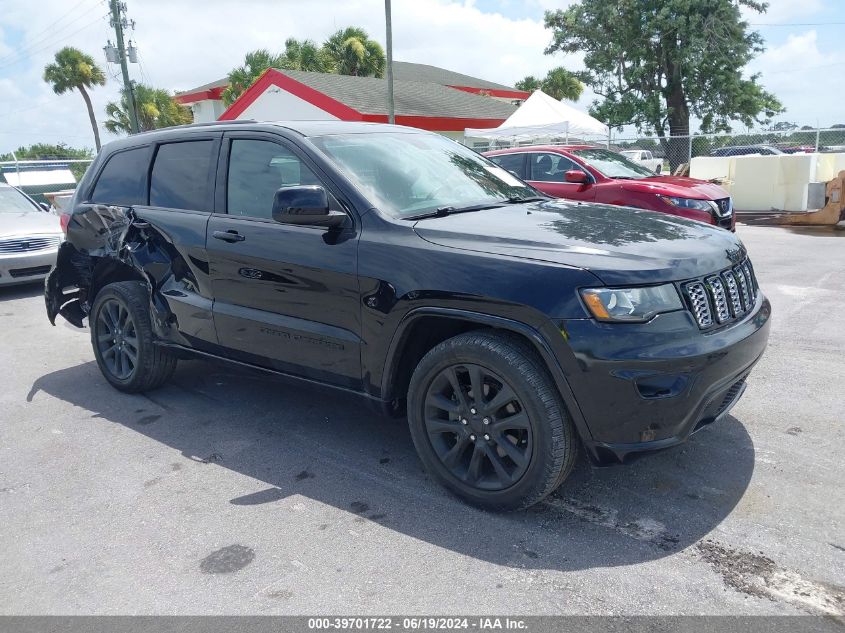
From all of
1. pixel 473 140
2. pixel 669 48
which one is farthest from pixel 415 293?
pixel 473 140

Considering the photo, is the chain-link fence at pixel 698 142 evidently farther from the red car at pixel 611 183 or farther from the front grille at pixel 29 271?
the front grille at pixel 29 271

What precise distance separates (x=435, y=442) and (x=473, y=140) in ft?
92.7

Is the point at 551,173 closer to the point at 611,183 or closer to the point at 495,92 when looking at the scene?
the point at 611,183

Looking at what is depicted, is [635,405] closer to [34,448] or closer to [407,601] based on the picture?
[407,601]

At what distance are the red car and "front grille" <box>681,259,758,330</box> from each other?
577 centimetres

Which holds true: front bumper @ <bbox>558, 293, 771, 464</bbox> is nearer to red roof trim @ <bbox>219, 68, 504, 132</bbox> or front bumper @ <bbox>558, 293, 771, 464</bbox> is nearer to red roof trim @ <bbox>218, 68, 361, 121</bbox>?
red roof trim @ <bbox>219, 68, 504, 132</bbox>

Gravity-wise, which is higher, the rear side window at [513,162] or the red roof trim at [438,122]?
the red roof trim at [438,122]

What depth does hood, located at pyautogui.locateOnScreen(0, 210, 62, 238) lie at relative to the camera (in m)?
9.12

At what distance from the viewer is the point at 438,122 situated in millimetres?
27750

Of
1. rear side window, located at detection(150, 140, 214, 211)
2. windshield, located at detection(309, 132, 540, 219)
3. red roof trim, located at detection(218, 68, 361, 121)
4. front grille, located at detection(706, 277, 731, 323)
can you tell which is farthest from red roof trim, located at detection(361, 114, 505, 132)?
front grille, located at detection(706, 277, 731, 323)

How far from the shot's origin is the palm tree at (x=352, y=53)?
36375mm

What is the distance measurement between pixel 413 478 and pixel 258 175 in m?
1.94

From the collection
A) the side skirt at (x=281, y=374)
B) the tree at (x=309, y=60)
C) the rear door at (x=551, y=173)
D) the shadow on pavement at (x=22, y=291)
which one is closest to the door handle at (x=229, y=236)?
the side skirt at (x=281, y=374)

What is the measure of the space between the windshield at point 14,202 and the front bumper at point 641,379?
31.8ft
